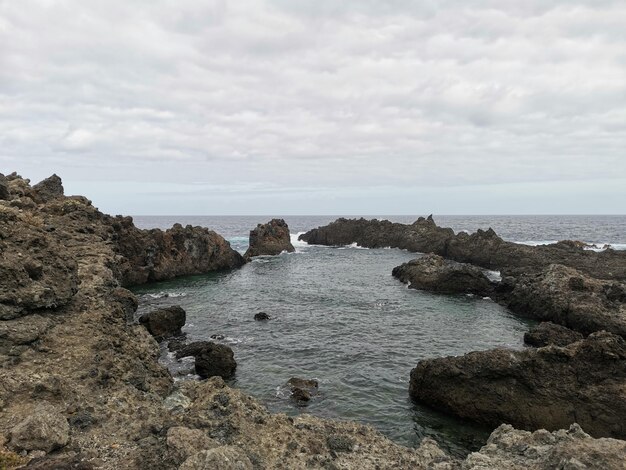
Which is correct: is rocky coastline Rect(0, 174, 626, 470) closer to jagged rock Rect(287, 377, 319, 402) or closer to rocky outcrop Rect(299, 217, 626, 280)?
jagged rock Rect(287, 377, 319, 402)

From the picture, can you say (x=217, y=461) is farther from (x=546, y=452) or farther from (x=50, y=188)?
(x=50, y=188)

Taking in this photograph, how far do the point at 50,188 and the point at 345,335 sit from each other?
34.8 metres

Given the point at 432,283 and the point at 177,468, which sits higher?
the point at 177,468

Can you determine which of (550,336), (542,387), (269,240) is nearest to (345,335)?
(550,336)

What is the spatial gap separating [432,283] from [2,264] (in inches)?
1745

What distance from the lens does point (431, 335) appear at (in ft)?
105

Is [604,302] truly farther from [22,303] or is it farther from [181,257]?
[181,257]

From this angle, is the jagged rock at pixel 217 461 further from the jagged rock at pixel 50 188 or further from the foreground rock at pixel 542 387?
the jagged rock at pixel 50 188

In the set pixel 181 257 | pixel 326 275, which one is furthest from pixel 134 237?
pixel 326 275

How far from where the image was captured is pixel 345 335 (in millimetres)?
32219

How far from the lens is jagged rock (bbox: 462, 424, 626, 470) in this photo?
8102 mm

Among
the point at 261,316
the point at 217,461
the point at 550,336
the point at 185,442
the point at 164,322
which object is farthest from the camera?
the point at 261,316

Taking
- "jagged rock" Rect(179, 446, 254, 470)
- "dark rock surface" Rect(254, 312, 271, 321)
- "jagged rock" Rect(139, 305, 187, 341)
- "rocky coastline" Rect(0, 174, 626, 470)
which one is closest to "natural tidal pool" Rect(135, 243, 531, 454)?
"dark rock surface" Rect(254, 312, 271, 321)

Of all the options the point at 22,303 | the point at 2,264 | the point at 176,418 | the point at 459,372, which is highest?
the point at 2,264
